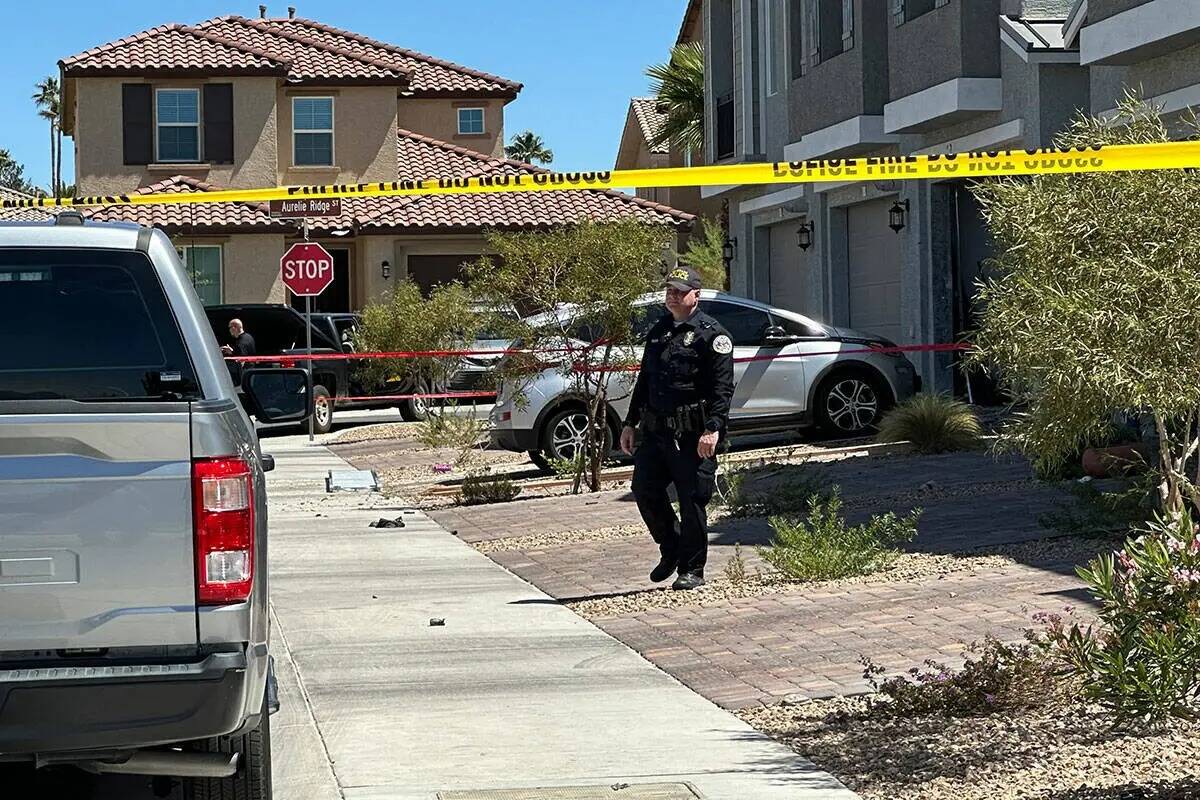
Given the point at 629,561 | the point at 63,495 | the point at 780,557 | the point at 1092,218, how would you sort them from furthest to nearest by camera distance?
the point at 629,561 < the point at 780,557 < the point at 1092,218 < the point at 63,495

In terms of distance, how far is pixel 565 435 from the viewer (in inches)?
719

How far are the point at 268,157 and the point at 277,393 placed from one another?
105ft

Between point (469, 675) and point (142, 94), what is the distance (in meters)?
31.2

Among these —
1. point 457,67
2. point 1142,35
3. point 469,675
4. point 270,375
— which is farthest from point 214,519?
point 457,67

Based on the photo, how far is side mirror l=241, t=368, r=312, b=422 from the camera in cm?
679

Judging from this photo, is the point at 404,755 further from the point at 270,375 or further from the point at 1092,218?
the point at 1092,218

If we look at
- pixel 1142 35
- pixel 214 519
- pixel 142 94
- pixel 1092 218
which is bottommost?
pixel 214 519

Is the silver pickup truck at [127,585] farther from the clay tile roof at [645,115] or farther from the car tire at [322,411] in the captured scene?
the clay tile roof at [645,115]

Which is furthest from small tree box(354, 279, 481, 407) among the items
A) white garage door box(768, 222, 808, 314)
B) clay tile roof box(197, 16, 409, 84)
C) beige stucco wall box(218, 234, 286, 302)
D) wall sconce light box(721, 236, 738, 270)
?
clay tile roof box(197, 16, 409, 84)

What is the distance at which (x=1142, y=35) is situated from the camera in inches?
595

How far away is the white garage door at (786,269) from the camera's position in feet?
90.0

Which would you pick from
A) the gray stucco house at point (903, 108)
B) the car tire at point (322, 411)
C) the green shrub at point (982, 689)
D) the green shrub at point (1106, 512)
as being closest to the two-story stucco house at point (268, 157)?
the car tire at point (322, 411)

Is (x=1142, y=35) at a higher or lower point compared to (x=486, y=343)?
higher

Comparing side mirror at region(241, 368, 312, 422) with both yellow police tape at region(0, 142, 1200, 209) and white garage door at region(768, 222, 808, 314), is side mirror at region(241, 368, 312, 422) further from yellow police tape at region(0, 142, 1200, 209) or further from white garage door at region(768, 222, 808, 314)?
white garage door at region(768, 222, 808, 314)
